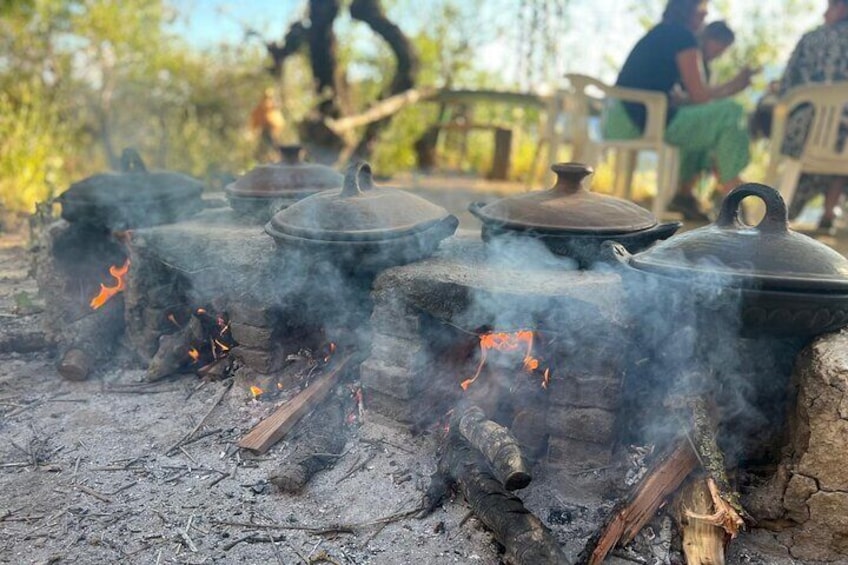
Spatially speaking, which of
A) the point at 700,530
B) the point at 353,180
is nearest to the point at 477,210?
the point at 353,180

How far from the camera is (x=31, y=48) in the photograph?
9.97 meters

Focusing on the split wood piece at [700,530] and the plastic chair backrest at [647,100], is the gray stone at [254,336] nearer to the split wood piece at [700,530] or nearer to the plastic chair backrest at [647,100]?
the split wood piece at [700,530]

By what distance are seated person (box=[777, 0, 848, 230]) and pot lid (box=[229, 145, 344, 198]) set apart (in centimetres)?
416

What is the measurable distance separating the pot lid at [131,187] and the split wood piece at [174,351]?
3.22ft

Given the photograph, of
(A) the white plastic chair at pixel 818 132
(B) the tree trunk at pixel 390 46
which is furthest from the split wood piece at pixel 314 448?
(B) the tree trunk at pixel 390 46

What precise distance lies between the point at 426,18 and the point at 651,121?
8594 millimetres

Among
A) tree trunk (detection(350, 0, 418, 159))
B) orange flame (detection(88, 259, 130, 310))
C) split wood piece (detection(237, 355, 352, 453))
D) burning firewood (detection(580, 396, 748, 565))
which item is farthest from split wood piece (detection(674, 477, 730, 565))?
tree trunk (detection(350, 0, 418, 159))

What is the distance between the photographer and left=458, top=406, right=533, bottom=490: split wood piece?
2266 mm

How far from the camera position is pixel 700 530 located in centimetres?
217

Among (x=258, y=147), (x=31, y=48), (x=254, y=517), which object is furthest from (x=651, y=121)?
(x=31, y=48)

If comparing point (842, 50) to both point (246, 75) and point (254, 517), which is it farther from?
point (246, 75)

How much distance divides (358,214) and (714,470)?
6.46ft

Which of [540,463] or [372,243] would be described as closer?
[540,463]

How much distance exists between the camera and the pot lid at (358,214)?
301cm
